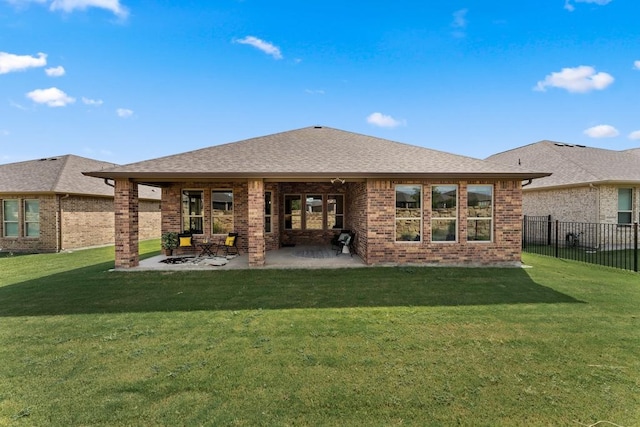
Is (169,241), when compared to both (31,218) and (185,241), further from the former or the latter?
(31,218)

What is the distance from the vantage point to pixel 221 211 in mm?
11852

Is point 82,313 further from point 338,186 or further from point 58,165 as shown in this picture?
point 58,165

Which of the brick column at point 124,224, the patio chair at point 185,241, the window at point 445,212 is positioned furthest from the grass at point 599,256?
the brick column at point 124,224

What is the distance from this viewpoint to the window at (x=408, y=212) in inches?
375

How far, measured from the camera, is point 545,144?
63.5 ft

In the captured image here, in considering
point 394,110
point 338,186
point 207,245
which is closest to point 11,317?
point 207,245

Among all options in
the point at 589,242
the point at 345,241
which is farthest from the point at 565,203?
the point at 345,241

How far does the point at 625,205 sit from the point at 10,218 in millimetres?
29587

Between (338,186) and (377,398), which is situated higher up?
(338,186)

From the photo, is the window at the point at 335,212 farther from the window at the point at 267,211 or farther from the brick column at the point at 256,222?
the brick column at the point at 256,222

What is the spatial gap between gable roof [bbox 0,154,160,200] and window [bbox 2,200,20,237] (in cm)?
76

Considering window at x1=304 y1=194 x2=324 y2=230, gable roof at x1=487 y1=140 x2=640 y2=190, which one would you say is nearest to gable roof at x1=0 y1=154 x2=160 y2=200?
window at x1=304 y1=194 x2=324 y2=230

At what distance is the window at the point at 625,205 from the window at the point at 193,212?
18.8 m

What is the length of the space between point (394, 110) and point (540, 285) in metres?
13.5
